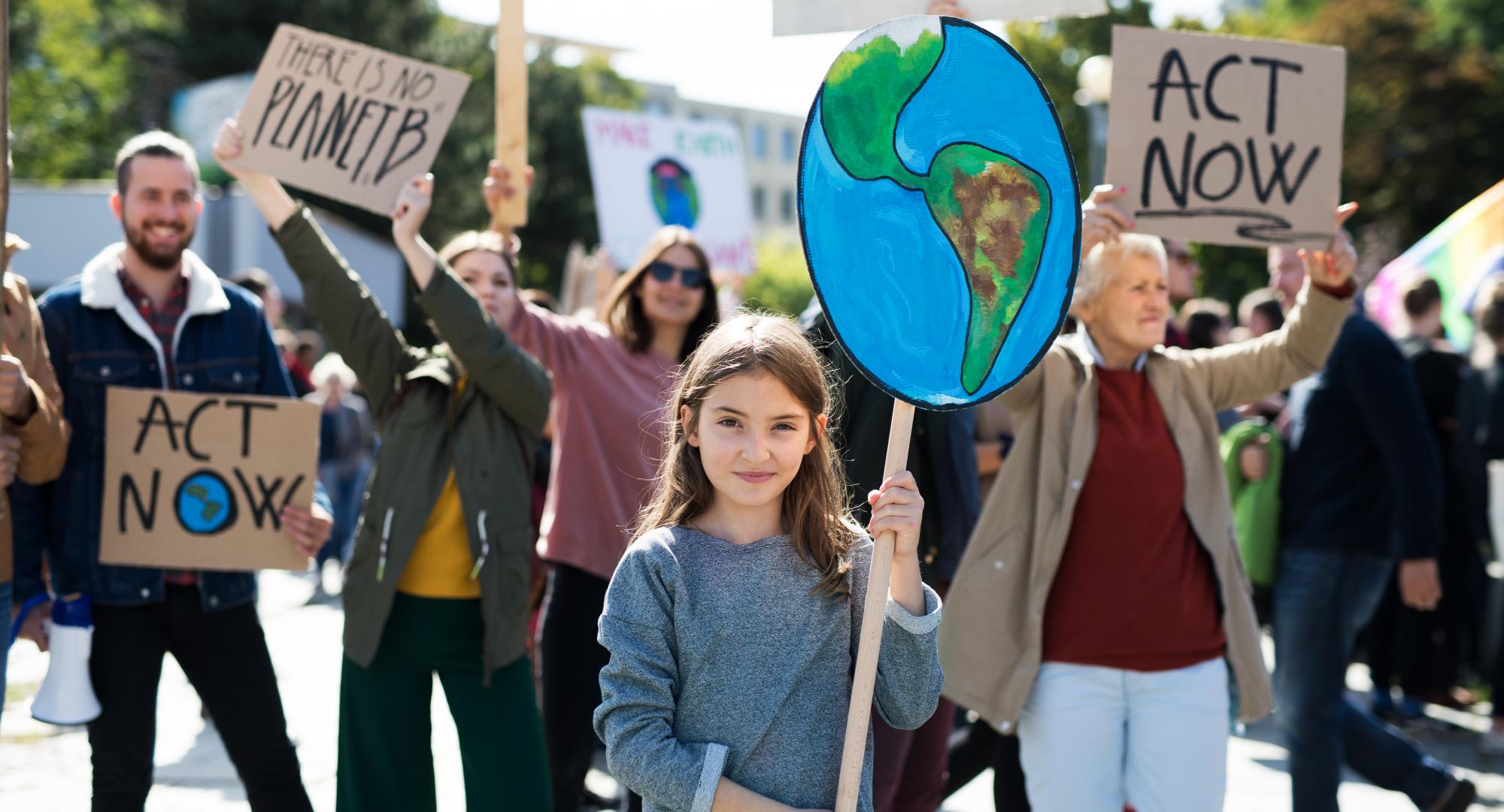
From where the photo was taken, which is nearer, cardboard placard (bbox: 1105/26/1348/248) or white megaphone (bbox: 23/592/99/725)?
white megaphone (bbox: 23/592/99/725)

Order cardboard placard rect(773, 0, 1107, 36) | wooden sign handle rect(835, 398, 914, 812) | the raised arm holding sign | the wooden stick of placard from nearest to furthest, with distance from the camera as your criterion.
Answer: wooden sign handle rect(835, 398, 914, 812) < the raised arm holding sign < the wooden stick of placard < cardboard placard rect(773, 0, 1107, 36)

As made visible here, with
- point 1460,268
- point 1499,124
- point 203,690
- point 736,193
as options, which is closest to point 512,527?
point 203,690

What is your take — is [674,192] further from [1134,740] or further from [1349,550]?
[1134,740]

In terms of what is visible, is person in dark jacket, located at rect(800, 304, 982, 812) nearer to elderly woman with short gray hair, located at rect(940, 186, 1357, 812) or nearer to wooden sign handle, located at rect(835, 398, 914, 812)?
elderly woman with short gray hair, located at rect(940, 186, 1357, 812)

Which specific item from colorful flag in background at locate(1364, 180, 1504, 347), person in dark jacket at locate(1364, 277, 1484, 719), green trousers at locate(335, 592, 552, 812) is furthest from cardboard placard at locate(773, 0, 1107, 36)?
colorful flag in background at locate(1364, 180, 1504, 347)

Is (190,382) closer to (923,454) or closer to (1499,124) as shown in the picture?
(923,454)

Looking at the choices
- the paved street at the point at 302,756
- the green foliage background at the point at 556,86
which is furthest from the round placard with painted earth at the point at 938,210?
the green foliage background at the point at 556,86

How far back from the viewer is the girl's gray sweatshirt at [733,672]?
2.40m

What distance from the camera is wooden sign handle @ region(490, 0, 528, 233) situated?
14.7 ft

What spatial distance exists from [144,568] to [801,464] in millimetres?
2127

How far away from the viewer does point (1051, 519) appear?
146 inches

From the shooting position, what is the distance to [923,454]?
4246 millimetres

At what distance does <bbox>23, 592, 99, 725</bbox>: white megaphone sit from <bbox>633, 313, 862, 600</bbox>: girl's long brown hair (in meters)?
1.84

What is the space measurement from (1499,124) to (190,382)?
81.9ft
